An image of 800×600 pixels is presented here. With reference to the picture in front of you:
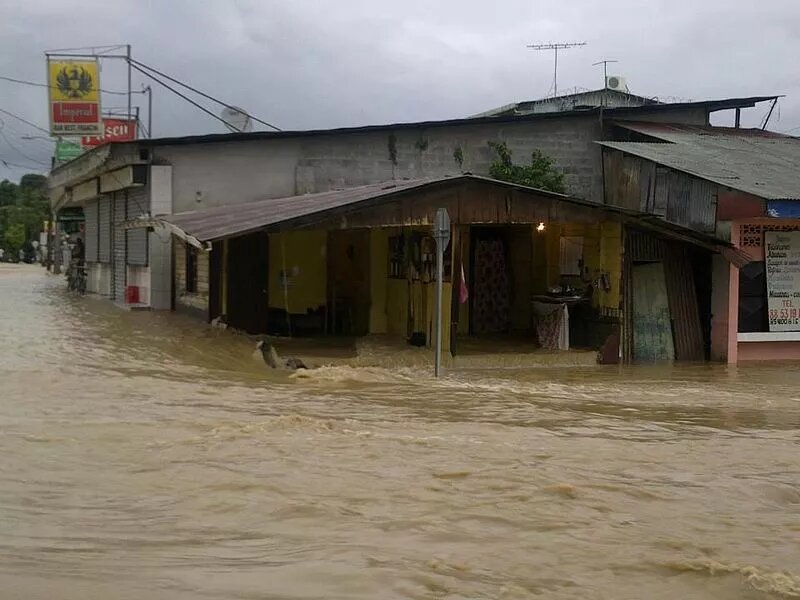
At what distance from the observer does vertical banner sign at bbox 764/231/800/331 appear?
16.5 m

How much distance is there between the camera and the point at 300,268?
18.5m

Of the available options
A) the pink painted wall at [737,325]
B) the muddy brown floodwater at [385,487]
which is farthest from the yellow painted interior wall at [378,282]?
the pink painted wall at [737,325]

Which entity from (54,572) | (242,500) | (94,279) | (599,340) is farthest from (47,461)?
(94,279)

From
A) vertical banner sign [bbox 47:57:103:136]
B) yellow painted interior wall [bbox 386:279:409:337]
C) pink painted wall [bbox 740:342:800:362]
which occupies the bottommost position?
pink painted wall [bbox 740:342:800:362]

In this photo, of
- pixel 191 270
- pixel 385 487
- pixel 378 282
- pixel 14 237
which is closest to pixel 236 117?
pixel 191 270

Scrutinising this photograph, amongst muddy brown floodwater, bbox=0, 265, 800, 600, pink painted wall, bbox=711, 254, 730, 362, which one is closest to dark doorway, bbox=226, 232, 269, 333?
muddy brown floodwater, bbox=0, 265, 800, 600

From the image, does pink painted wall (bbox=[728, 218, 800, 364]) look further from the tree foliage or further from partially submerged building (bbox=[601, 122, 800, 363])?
the tree foliage

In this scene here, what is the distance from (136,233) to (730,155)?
13.9 m

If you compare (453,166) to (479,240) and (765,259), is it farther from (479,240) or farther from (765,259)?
(765,259)

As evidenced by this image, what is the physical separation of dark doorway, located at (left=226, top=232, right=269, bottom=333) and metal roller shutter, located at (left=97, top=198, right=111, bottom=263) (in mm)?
9906

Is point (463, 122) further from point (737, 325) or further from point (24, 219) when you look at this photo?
point (24, 219)

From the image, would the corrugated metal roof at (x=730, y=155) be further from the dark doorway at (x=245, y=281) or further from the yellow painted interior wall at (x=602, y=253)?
the dark doorway at (x=245, y=281)

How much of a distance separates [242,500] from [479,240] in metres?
12.7

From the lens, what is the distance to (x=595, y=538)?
6.25 meters
